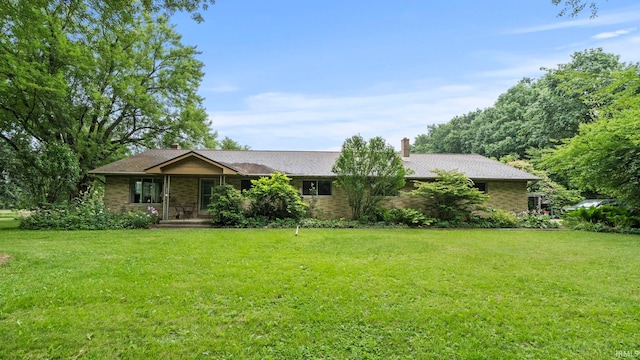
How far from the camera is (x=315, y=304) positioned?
4.15 m

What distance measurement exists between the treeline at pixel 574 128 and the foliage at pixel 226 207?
39.7 ft

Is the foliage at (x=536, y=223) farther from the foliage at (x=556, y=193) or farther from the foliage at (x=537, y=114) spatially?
the foliage at (x=556, y=193)

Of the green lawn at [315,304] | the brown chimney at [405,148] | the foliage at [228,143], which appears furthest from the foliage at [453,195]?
the foliage at [228,143]

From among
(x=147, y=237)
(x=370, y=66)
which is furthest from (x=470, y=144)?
(x=147, y=237)

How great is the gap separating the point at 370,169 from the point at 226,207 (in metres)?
6.59

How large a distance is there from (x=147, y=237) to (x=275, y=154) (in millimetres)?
9590

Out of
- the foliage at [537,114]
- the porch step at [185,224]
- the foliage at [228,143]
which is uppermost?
the foliage at [537,114]

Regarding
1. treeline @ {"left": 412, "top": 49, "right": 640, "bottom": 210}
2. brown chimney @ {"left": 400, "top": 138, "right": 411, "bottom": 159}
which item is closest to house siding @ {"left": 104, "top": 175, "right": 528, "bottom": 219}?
treeline @ {"left": 412, "top": 49, "right": 640, "bottom": 210}

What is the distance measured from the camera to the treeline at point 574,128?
10.3m

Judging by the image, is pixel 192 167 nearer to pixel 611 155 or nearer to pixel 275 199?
pixel 275 199

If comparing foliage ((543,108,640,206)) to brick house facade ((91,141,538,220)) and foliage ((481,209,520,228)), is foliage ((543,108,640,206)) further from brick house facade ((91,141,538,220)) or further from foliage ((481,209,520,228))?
foliage ((481,209,520,228))

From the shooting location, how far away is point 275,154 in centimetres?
1845

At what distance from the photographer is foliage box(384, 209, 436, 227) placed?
1359 cm

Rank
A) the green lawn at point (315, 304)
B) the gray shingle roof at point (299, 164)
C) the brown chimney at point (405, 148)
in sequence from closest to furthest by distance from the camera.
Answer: the green lawn at point (315, 304), the gray shingle roof at point (299, 164), the brown chimney at point (405, 148)
